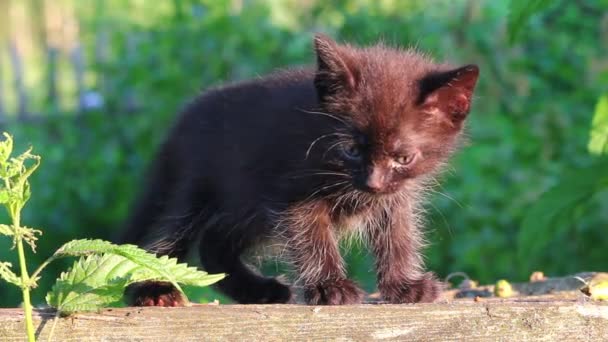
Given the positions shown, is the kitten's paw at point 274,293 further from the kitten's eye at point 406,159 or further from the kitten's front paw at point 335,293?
the kitten's eye at point 406,159

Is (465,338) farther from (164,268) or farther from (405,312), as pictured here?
(164,268)

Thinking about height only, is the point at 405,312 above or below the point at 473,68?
below

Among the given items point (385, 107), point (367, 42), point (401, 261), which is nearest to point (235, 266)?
point (401, 261)

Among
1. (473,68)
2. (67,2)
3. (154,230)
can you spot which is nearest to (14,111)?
(67,2)

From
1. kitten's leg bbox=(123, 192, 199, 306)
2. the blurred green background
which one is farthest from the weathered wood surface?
the blurred green background

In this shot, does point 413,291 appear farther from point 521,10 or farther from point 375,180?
point 521,10
